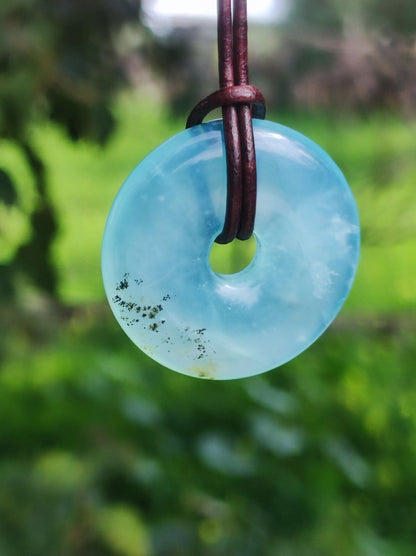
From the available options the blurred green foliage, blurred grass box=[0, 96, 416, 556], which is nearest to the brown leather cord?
blurred grass box=[0, 96, 416, 556]

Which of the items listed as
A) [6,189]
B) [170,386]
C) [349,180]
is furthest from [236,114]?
[349,180]

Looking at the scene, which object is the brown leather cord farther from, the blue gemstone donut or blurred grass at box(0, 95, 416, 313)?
blurred grass at box(0, 95, 416, 313)

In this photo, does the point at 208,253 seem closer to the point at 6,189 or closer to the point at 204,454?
the point at 6,189

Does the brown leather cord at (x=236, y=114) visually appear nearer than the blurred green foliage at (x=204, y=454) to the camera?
Yes

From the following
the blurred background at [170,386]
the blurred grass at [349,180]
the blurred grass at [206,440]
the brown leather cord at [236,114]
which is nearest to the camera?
the brown leather cord at [236,114]

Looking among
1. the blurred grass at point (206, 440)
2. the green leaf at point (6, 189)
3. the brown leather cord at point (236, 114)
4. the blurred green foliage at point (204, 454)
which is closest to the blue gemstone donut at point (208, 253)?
the brown leather cord at point (236, 114)

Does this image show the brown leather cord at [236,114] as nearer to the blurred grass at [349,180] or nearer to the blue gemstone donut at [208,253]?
the blue gemstone donut at [208,253]

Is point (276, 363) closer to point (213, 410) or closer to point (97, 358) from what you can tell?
point (213, 410)
